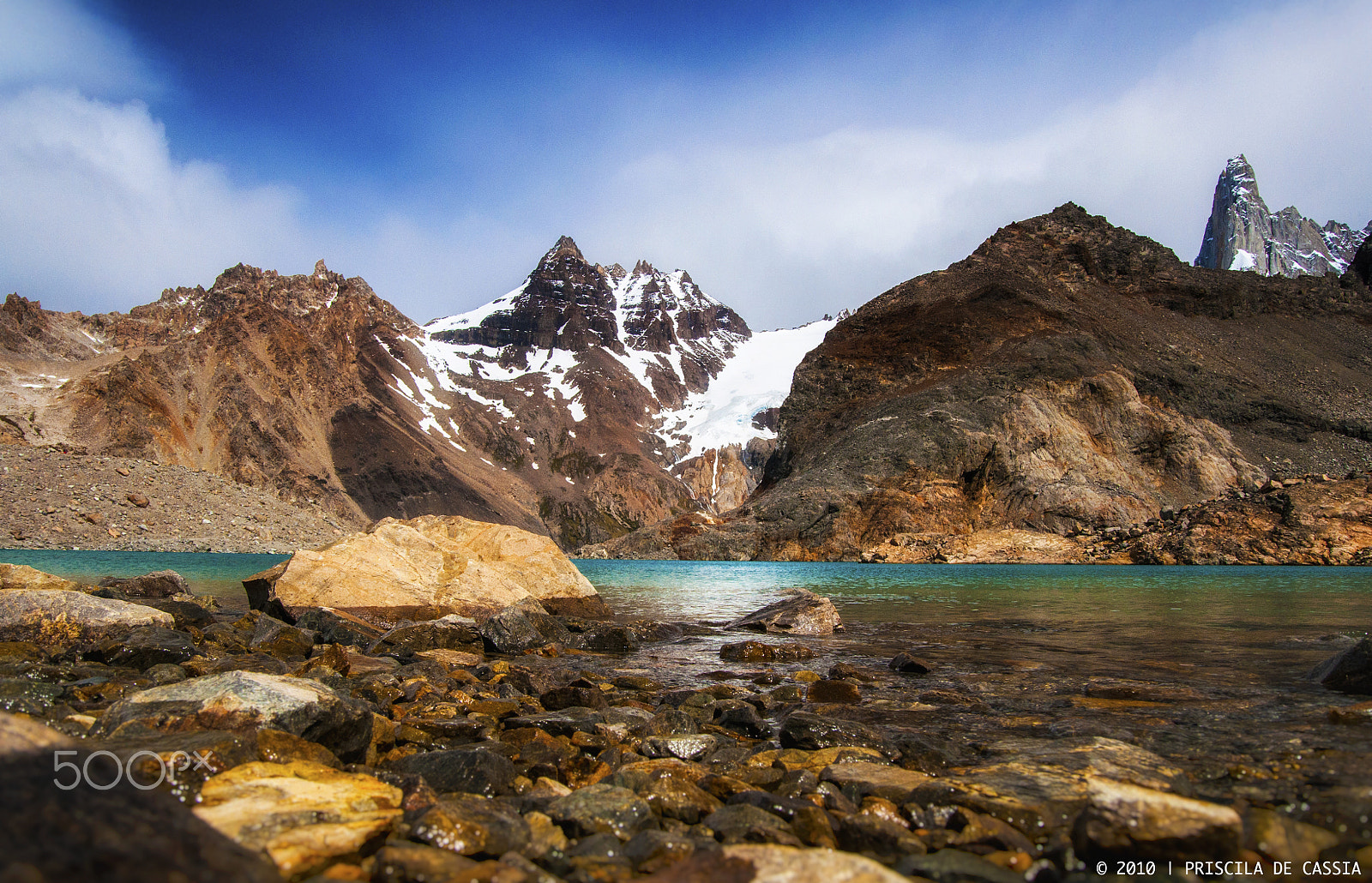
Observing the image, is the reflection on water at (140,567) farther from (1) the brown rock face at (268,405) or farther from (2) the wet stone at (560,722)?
(1) the brown rock face at (268,405)

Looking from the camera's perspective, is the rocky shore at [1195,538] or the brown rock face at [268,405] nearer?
the rocky shore at [1195,538]

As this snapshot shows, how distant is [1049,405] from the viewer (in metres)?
77.9

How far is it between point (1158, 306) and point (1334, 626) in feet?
339

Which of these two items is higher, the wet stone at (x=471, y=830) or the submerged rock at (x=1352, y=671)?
the wet stone at (x=471, y=830)

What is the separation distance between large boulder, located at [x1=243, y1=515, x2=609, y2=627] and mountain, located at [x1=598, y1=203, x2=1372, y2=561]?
57.2 m

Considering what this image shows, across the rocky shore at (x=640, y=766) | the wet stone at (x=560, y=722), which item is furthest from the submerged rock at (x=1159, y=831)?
the wet stone at (x=560, y=722)

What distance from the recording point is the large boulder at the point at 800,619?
17.5 meters

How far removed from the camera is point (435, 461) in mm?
164750

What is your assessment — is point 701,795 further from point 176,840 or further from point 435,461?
point 435,461

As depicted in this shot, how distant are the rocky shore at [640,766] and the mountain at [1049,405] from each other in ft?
213

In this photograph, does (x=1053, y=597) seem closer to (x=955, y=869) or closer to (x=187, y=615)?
(x=955, y=869)

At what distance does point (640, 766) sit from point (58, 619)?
1007 cm

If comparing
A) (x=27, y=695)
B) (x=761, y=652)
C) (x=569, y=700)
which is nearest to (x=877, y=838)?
(x=569, y=700)

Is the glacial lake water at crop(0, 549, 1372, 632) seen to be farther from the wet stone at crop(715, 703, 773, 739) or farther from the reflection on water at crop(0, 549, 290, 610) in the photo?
the wet stone at crop(715, 703, 773, 739)
